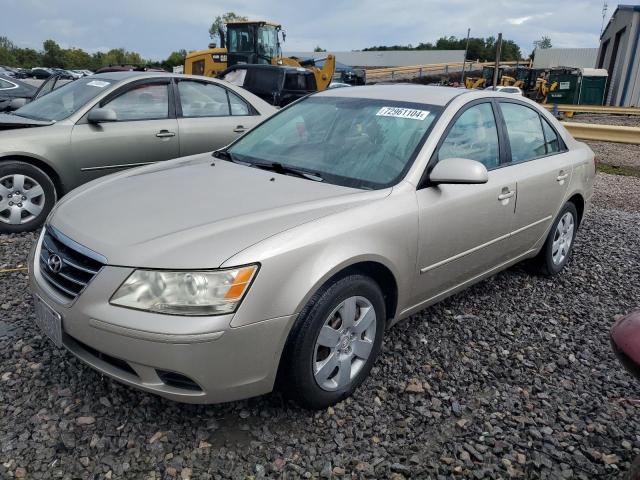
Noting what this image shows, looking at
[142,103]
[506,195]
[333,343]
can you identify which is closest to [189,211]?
[333,343]

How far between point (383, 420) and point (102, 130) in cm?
415

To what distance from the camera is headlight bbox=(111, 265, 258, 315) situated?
82.6 inches

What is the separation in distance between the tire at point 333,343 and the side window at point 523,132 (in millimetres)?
1790

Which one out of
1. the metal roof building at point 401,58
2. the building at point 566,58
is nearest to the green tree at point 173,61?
the metal roof building at point 401,58

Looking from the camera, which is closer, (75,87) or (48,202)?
(48,202)

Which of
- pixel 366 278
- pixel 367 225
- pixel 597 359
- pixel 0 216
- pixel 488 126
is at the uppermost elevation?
pixel 488 126

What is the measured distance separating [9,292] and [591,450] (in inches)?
147

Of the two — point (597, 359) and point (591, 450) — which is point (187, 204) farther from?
point (597, 359)

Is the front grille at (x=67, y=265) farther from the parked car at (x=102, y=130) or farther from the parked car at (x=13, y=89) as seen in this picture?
the parked car at (x=13, y=89)

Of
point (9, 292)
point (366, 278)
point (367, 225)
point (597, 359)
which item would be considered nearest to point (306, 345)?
point (366, 278)

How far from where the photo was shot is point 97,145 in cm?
523

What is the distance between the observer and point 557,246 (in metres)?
4.48

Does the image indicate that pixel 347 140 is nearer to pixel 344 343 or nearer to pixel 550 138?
pixel 344 343

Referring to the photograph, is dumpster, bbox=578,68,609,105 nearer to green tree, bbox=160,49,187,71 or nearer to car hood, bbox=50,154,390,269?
car hood, bbox=50,154,390,269
